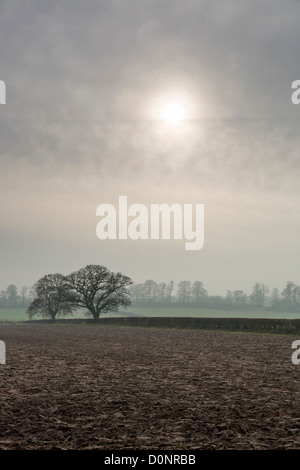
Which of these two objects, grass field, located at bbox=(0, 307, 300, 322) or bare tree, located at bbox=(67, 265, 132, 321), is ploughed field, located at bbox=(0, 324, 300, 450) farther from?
grass field, located at bbox=(0, 307, 300, 322)

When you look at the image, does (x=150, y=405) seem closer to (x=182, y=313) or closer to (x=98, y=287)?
(x=98, y=287)

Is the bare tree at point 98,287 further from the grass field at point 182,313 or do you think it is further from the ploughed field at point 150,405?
the grass field at point 182,313

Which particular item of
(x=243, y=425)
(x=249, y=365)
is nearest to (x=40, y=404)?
(x=243, y=425)

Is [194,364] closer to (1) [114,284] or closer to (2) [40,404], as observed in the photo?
(2) [40,404]

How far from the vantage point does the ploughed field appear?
7438mm

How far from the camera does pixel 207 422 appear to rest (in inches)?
336

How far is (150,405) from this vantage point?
33.1ft

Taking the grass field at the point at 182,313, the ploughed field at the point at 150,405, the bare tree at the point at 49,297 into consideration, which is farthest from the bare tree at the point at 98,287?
the grass field at the point at 182,313

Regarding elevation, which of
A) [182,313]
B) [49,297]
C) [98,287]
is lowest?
[182,313]

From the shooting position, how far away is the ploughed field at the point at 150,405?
24.4 ft

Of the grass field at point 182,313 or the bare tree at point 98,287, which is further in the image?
the grass field at point 182,313

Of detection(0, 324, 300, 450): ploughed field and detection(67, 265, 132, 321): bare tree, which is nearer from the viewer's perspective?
detection(0, 324, 300, 450): ploughed field

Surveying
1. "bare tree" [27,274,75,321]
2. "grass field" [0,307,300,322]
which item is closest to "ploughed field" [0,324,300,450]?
"bare tree" [27,274,75,321]

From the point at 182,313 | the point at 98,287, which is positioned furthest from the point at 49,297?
the point at 182,313
